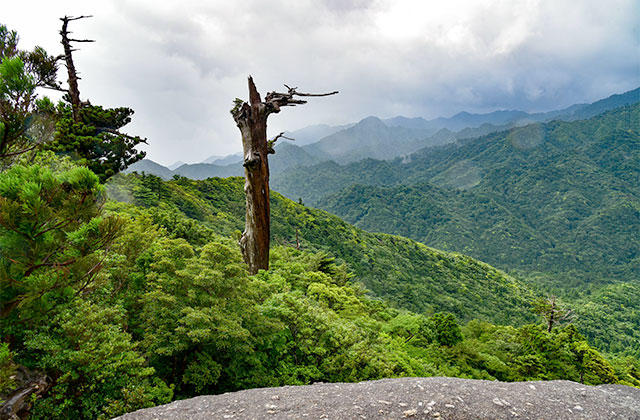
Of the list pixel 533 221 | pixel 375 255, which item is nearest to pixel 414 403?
pixel 375 255

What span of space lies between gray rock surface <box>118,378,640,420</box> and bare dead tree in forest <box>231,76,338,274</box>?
5.74 meters

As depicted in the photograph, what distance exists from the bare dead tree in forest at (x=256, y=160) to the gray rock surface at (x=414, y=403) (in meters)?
5.74

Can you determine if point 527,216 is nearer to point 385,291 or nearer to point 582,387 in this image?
point 385,291

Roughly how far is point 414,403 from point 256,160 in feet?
26.1

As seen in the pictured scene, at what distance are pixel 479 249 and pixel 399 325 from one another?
145 meters

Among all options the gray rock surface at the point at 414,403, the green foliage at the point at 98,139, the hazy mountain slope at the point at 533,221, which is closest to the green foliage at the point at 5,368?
the gray rock surface at the point at 414,403

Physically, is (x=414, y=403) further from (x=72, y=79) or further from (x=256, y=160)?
(x=72, y=79)

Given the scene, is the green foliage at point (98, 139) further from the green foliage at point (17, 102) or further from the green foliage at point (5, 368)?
the green foliage at point (5, 368)

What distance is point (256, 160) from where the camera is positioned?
995 centimetres

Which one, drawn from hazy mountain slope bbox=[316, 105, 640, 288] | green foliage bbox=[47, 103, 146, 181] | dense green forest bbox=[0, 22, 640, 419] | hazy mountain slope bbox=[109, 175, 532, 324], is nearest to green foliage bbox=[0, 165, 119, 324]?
dense green forest bbox=[0, 22, 640, 419]

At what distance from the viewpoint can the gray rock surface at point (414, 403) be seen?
4414 millimetres

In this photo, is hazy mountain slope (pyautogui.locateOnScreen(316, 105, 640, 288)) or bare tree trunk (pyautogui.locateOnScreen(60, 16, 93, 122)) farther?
hazy mountain slope (pyautogui.locateOnScreen(316, 105, 640, 288))

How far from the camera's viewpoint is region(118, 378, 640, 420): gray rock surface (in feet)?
14.5

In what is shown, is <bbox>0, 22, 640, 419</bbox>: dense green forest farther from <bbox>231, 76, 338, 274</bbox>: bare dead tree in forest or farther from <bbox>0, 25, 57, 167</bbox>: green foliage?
<bbox>231, 76, 338, 274</bbox>: bare dead tree in forest
